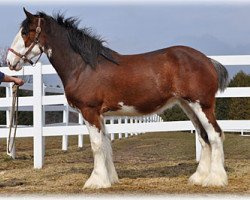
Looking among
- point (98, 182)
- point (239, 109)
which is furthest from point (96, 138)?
point (239, 109)

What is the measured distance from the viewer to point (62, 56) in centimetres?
655

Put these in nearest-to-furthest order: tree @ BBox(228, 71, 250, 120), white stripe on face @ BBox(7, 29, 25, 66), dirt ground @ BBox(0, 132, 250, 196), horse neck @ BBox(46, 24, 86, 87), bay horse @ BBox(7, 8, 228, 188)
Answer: dirt ground @ BBox(0, 132, 250, 196), bay horse @ BBox(7, 8, 228, 188), white stripe on face @ BBox(7, 29, 25, 66), horse neck @ BBox(46, 24, 86, 87), tree @ BBox(228, 71, 250, 120)

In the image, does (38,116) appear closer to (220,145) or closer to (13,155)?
(13,155)

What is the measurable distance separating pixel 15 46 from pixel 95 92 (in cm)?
133

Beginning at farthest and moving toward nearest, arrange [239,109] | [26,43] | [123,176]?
[239,109] → [123,176] → [26,43]

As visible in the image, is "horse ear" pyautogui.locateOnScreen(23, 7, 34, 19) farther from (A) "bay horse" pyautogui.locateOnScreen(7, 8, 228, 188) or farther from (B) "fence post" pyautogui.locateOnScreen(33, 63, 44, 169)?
(B) "fence post" pyautogui.locateOnScreen(33, 63, 44, 169)

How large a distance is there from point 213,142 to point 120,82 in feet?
5.05

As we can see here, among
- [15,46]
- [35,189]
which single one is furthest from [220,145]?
[15,46]

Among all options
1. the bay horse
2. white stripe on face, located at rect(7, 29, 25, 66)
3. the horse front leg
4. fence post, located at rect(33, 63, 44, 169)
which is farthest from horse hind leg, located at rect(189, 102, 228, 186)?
fence post, located at rect(33, 63, 44, 169)

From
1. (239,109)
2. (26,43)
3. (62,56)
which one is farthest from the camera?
(239,109)

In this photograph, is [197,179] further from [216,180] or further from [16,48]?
[16,48]

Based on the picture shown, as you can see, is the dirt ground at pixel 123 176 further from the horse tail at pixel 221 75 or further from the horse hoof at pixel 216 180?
the horse tail at pixel 221 75

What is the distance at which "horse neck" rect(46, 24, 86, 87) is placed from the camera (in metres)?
6.45

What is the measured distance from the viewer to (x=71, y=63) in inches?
255
